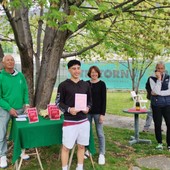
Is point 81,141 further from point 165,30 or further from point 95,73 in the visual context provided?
point 165,30

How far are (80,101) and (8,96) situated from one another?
1.35 metres

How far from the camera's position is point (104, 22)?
834cm

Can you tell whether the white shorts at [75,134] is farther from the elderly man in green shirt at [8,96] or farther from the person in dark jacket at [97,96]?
the elderly man in green shirt at [8,96]

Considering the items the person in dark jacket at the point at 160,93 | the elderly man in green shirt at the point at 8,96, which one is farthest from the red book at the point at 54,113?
the person in dark jacket at the point at 160,93

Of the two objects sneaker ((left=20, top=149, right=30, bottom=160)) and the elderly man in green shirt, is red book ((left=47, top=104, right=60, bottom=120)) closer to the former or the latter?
the elderly man in green shirt

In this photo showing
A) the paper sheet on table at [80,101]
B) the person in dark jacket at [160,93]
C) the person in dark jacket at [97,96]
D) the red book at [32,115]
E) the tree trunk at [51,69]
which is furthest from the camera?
the person in dark jacket at [160,93]

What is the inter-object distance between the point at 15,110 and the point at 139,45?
372cm

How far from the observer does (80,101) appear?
398 centimetres

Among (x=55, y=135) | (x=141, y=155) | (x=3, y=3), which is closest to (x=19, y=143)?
(x=55, y=135)

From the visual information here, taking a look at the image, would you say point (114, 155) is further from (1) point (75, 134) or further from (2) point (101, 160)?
(1) point (75, 134)

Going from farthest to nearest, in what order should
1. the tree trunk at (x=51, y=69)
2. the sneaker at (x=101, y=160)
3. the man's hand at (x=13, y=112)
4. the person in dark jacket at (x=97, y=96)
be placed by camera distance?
the tree trunk at (x=51, y=69) < the sneaker at (x=101, y=160) < the person in dark jacket at (x=97, y=96) < the man's hand at (x=13, y=112)

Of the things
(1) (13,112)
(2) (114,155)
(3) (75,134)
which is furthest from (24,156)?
(2) (114,155)

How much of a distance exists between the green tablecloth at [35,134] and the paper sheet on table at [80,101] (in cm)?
68

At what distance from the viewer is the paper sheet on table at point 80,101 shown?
3.96m
